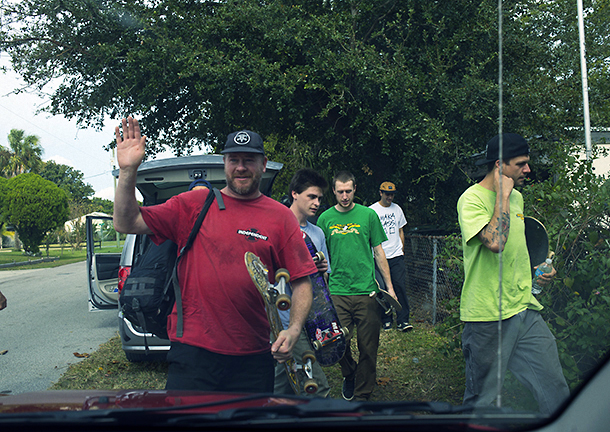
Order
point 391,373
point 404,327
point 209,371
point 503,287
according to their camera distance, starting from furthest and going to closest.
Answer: point 404,327, point 391,373, point 503,287, point 209,371

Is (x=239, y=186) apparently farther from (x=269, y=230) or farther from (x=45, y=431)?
(x=45, y=431)

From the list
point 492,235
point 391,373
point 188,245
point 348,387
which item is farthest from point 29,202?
point 492,235

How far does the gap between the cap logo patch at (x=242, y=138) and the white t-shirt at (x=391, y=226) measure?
4958mm

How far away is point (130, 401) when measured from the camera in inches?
62.8

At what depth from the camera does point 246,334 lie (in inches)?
99.5

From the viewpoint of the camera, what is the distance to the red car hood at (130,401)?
4.82 ft

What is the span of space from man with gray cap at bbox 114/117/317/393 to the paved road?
4.19 feet

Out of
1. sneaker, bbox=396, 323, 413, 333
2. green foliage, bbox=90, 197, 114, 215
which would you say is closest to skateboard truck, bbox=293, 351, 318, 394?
sneaker, bbox=396, 323, 413, 333

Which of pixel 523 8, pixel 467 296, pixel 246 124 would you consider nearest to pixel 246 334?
pixel 467 296

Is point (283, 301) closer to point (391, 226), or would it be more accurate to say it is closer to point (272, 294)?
point (272, 294)

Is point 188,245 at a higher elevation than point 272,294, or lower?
higher

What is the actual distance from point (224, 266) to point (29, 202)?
2119 cm

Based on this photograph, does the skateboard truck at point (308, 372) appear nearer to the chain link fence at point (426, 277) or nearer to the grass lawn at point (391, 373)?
the grass lawn at point (391, 373)

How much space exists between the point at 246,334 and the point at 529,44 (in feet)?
8.95
